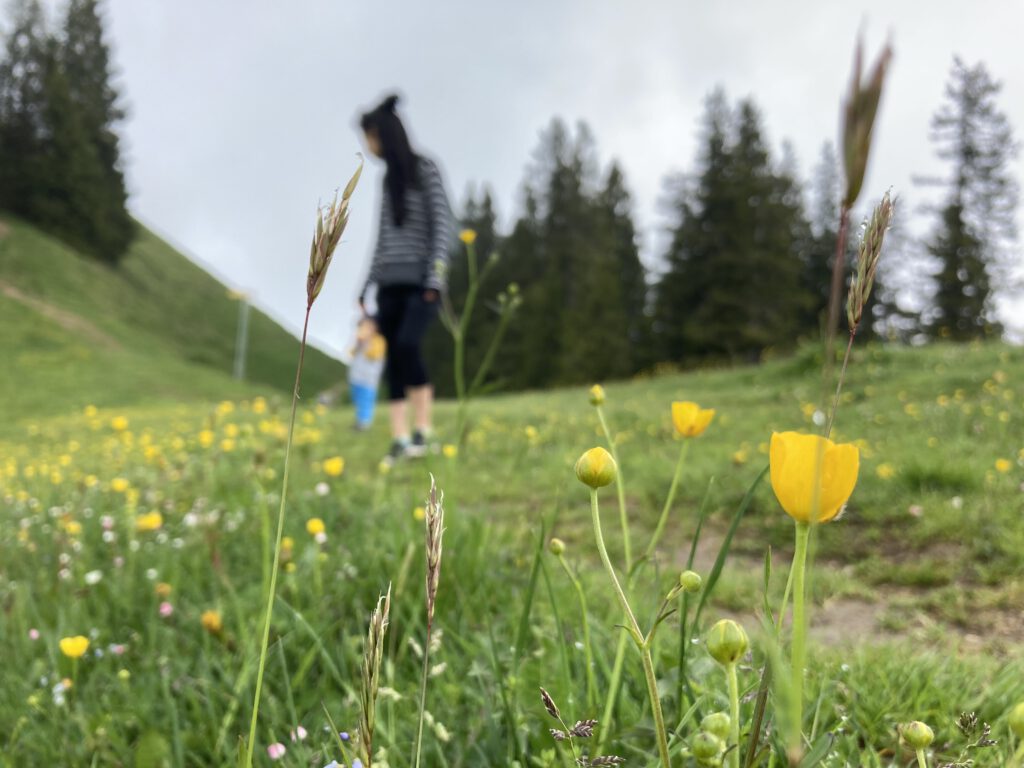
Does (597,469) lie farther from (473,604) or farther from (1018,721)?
(473,604)

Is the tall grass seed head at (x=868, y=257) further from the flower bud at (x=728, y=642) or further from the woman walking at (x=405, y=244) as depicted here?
the woman walking at (x=405, y=244)

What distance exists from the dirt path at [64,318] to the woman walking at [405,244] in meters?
20.5

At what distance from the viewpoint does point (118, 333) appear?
75.5 ft

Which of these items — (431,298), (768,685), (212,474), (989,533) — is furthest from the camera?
(431,298)

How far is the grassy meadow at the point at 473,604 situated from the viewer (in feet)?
3.47

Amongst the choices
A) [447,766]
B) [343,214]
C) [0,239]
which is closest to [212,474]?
[447,766]

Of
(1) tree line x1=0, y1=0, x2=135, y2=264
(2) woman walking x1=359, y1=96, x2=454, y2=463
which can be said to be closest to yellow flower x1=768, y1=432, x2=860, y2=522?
(2) woman walking x1=359, y1=96, x2=454, y2=463

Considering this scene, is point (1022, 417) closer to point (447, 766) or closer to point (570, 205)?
point (447, 766)

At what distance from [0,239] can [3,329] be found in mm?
7613

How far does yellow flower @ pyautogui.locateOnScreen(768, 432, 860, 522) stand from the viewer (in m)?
0.46

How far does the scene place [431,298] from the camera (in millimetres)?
3994

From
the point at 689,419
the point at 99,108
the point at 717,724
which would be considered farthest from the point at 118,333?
the point at 717,724

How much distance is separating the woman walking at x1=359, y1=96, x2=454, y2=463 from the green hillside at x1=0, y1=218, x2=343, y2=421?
40.2ft

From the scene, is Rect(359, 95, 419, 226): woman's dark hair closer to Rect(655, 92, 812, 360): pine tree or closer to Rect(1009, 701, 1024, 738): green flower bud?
Rect(1009, 701, 1024, 738): green flower bud
